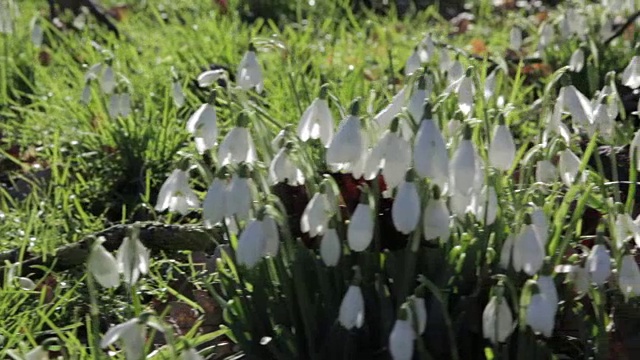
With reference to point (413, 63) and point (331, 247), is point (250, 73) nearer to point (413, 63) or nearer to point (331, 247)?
point (413, 63)

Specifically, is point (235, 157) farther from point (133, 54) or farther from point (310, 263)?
point (133, 54)

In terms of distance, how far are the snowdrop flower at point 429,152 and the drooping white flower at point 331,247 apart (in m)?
0.20

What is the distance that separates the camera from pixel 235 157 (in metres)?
1.78

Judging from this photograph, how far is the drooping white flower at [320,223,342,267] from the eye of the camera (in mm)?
1664

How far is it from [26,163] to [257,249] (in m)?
2.00

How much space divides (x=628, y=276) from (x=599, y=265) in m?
0.06

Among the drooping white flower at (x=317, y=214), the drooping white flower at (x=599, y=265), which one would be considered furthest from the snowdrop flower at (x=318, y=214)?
the drooping white flower at (x=599, y=265)

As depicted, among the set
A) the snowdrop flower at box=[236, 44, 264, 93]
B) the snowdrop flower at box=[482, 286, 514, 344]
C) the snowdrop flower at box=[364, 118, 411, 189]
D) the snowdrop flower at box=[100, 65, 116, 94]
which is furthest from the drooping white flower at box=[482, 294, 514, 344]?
the snowdrop flower at box=[100, 65, 116, 94]

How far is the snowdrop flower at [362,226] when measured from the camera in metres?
1.61

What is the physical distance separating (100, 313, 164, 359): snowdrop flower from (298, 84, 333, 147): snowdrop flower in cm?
48

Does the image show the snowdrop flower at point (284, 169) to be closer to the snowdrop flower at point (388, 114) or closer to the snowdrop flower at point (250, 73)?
the snowdrop flower at point (388, 114)

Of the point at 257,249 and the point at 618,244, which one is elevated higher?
the point at 257,249

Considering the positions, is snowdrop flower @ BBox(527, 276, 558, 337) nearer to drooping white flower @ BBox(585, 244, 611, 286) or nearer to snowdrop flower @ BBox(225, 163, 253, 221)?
drooping white flower @ BBox(585, 244, 611, 286)

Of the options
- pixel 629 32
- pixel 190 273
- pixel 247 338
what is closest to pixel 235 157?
pixel 247 338
